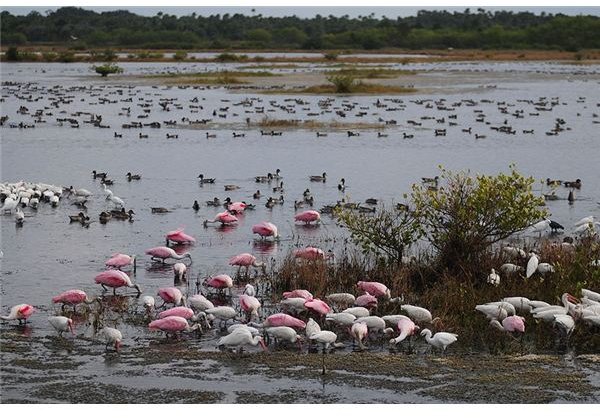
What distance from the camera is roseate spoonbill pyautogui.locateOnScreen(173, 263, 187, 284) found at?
14688 mm

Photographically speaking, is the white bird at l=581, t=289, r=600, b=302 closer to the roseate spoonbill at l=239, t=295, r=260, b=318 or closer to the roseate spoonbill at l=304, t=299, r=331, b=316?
the roseate spoonbill at l=304, t=299, r=331, b=316

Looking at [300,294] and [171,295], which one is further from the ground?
[300,294]

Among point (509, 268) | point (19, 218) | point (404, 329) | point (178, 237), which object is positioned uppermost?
point (509, 268)

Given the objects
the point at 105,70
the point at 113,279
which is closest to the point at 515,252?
the point at 113,279

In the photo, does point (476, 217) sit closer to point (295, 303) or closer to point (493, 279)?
point (493, 279)

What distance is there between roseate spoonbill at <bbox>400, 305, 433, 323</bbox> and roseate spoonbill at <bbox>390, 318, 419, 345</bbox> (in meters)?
0.33

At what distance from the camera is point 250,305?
40.8 feet

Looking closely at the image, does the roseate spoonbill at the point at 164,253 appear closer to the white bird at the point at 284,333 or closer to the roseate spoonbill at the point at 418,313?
the white bird at the point at 284,333

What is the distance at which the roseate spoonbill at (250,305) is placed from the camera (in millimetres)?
12430

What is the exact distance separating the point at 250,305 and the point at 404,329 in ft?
6.32

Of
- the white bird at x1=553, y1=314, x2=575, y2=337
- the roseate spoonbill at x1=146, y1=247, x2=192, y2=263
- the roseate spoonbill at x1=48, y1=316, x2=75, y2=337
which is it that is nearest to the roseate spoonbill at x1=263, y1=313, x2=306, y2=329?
the roseate spoonbill at x1=48, y1=316, x2=75, y2=337

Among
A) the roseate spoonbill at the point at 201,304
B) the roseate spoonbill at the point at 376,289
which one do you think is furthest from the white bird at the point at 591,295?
the roseate spoonbill at the point at 201,304

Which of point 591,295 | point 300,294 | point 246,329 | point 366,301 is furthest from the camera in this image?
point 300,294

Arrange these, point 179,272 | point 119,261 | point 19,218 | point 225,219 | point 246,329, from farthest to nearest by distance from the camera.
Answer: point 19,218 < point 225,219 < point 119,261 < point 179,272 < point 246,329
